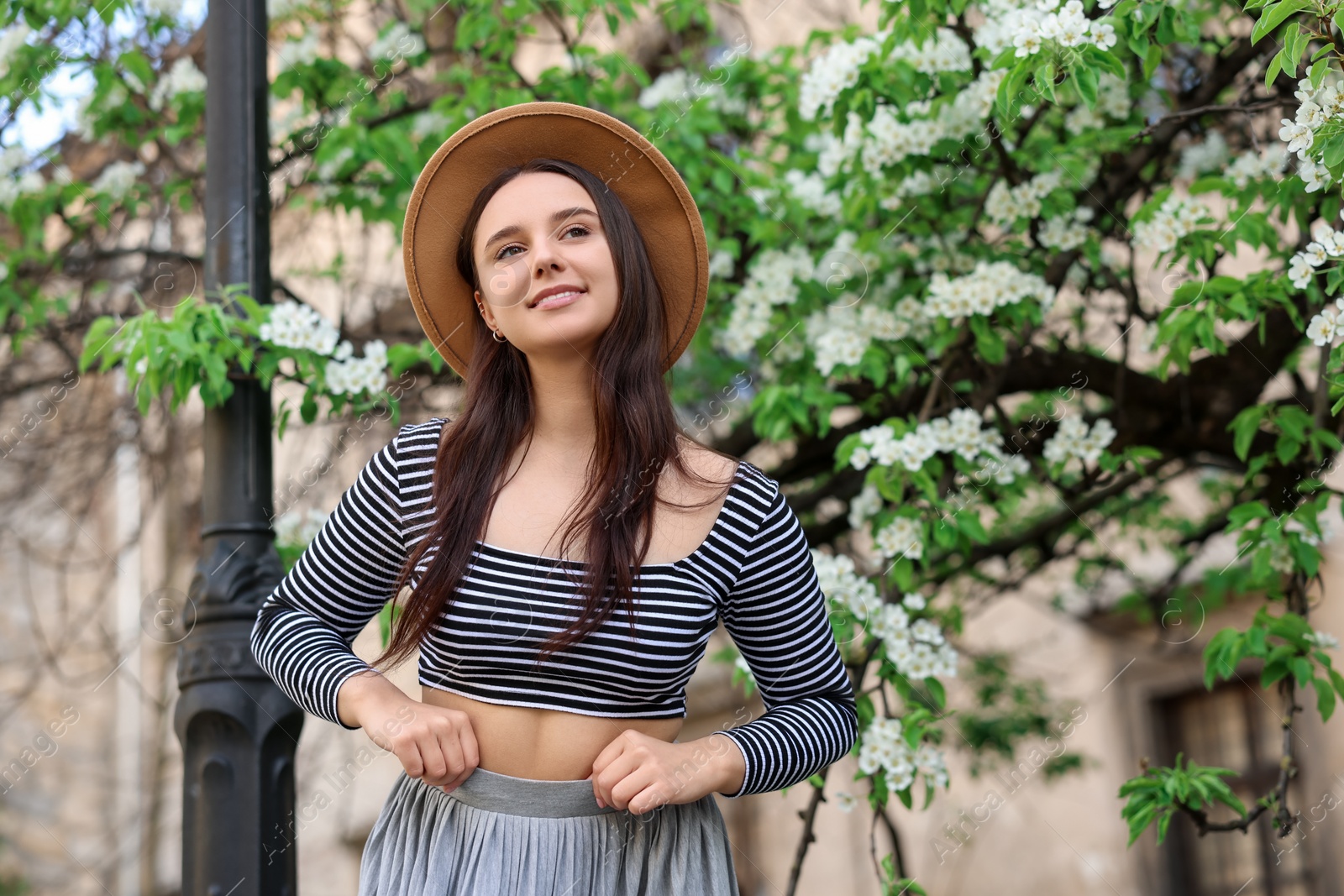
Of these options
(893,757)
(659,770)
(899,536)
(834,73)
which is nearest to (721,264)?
(834,73)

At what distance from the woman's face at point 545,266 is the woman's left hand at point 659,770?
510 millimetres

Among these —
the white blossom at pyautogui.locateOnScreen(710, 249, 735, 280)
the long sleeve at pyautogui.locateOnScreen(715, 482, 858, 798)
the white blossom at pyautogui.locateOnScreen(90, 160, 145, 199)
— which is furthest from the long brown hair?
the white blossom at pyautogui.locateOnScreen(90, 160, 145, 199)

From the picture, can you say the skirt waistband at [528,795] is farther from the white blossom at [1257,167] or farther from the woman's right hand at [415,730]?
the white blossom at [1257,167]

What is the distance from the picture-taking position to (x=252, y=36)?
2627mm

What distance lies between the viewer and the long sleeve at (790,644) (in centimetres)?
166

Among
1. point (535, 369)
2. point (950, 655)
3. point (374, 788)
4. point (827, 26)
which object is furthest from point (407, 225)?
point (374, 788)

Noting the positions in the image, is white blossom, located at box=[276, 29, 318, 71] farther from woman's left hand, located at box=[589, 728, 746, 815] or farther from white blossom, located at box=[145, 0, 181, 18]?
woman's left hand, located at box=[589, 728, 746, 815]

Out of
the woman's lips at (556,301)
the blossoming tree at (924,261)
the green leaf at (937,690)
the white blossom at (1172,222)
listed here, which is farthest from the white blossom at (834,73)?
the woman's lips at (556,301)

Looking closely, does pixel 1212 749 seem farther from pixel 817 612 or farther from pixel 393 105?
pixel 817 612

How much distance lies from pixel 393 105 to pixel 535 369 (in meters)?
2.56

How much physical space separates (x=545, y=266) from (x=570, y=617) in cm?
45

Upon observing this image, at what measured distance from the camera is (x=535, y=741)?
158 centimetres

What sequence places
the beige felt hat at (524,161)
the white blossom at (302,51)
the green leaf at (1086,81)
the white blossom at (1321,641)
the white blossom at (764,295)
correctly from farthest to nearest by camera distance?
the white blossom at (302,51)
the white blossom at (764,295)
the white blossom at (1321,641)
the green leaf at (1086,81)
the beige felt hat at (524,161)

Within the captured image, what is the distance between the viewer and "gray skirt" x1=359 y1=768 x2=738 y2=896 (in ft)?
5.06
